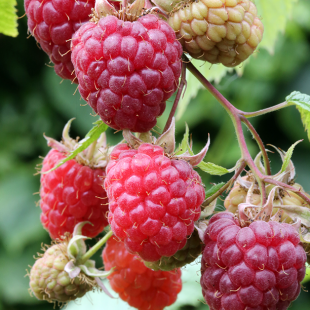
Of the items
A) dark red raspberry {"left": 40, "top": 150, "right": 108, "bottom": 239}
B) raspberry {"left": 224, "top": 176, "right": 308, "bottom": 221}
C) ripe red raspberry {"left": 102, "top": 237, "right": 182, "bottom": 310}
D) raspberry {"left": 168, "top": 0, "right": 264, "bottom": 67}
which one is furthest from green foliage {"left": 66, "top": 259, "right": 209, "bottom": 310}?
raspberry {"left": 168, "top": 0, "right": 264, "bottom": 67}

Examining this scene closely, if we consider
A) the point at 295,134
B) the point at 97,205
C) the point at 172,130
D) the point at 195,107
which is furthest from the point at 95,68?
the point at 295,134

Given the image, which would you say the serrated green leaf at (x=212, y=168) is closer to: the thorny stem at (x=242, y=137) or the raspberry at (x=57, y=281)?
the thorny stem at (x=242, y=137)

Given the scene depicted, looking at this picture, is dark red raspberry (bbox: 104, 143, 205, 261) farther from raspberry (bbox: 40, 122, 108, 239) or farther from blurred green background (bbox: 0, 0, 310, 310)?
blurred green background (bbox: 0, 0, 310, 310)

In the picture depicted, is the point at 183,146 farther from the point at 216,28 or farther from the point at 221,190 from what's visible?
the point at 216,28

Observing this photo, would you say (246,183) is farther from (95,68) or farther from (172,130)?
(95,68)

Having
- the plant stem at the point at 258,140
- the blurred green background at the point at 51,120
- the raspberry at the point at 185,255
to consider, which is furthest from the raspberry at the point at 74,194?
the blurred green background at the point at 51,120

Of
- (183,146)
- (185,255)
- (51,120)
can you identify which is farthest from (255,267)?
(51,120)
